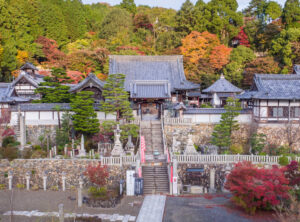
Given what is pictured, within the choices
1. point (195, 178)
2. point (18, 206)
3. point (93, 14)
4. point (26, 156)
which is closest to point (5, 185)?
point (26, 156)

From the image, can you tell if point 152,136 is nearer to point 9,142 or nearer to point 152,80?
point 152,80

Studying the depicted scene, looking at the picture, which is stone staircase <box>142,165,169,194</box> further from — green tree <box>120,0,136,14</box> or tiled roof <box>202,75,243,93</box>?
green tree <box>120,0,136,14</box>

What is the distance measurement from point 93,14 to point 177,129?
1838 inches

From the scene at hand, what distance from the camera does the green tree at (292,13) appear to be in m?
41.2

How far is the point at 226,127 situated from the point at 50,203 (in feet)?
45.8

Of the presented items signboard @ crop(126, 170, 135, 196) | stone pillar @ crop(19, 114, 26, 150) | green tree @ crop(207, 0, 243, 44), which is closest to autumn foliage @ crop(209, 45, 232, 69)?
green tree @ crop(207, 0, 243, 44)

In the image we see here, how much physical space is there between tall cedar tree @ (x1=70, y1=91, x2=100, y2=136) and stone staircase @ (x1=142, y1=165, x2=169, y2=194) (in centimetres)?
612

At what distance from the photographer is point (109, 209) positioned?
16.1 meters

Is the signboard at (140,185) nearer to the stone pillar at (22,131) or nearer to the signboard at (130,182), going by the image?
the signboard at (130,182)

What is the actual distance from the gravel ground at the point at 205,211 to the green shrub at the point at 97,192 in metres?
4.06

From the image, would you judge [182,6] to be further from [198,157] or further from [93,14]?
[198,157]

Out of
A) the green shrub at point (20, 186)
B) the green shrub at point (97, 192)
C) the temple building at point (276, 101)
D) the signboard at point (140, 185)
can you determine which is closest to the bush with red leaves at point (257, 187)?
the signboard at point (140, 185)

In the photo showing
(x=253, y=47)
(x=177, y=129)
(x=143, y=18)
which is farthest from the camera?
(x=143, y=18)

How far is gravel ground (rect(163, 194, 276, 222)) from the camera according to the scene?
14320 millimetres
